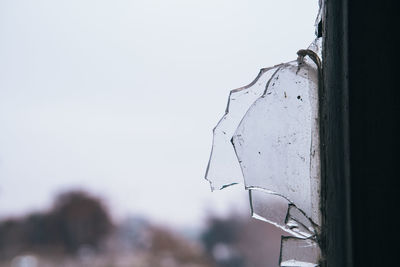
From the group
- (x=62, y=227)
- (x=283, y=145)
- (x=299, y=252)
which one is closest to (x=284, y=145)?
(x=283, y=145)

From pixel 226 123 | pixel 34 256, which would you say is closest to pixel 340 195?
pixel 226 123

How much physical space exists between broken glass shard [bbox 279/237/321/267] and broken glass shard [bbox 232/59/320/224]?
3 cm

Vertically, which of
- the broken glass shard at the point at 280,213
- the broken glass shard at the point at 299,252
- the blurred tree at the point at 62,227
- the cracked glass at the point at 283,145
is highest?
the cracked glass at the point at 283,145

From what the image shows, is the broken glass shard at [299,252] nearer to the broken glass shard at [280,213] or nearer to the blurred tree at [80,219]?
the broken glass shard at [280,213]

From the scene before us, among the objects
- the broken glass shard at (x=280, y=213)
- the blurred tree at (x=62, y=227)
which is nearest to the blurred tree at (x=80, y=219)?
the blurred tree at (x=62, y=227)

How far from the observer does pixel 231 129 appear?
Answer: 1.60 ft

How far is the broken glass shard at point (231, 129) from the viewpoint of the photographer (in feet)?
1.59

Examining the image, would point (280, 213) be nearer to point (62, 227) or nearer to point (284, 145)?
point (284, 145)

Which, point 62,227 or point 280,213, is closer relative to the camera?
point 280,213

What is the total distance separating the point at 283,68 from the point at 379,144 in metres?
0.13

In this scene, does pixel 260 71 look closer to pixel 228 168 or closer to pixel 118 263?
pixel 228 168

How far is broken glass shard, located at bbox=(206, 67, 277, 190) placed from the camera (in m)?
0.48

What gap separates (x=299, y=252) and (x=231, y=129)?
0.47ft

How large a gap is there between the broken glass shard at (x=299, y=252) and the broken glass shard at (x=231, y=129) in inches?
3.3
